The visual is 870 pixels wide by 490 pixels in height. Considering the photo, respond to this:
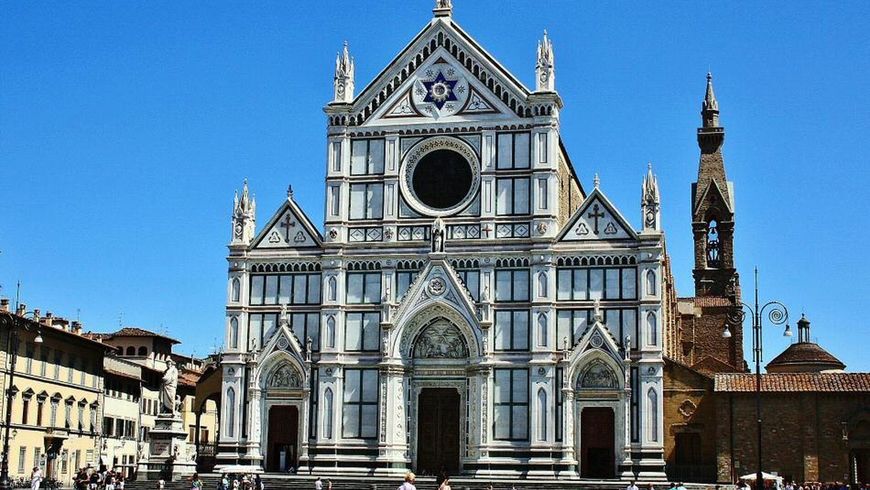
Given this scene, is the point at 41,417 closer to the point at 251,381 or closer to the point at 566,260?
the point at 251,381

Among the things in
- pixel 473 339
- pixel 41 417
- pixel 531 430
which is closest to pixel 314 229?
pixel 473 339

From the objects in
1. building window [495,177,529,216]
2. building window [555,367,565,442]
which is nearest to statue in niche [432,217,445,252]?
building window [495,177,529,216]

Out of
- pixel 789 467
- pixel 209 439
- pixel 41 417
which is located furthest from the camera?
pixel 209 439

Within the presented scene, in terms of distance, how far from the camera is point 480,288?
49250 millimetres

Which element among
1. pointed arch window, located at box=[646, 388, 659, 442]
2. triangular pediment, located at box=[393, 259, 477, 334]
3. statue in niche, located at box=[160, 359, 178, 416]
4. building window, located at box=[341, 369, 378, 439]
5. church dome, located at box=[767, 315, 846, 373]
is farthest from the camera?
church dome, located at box=[767, 315, 846, 373]

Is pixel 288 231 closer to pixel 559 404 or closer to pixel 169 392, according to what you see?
pixel 169 392

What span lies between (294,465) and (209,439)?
1347 inches

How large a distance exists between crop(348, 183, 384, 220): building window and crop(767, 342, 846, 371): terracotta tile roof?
99.0 feet

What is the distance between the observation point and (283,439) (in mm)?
50562

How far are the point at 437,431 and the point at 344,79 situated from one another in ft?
54.6

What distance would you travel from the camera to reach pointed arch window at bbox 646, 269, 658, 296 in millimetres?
47375

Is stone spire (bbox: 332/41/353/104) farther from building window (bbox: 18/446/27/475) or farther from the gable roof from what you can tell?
building window (bbox: 18/446/27/475)

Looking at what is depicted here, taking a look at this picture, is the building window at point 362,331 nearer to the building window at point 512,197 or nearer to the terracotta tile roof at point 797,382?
the building window at point 512,197

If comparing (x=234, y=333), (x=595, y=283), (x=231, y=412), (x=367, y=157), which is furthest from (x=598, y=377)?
(x=234, y=333)
